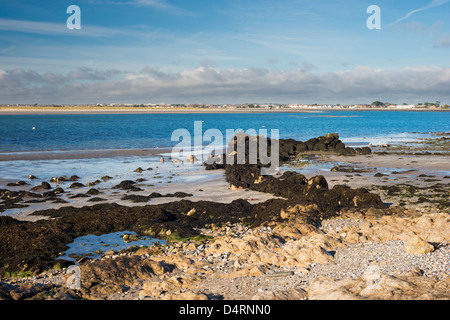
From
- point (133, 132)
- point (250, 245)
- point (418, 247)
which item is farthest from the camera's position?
point (133, 132)

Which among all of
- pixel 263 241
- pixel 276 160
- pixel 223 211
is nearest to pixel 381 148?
pixel 276 160

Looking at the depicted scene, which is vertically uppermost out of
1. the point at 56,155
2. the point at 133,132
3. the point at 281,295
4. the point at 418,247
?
the point at 133,132

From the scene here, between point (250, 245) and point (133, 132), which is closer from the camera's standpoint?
point (250, 245)

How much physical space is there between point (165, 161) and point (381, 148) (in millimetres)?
21081

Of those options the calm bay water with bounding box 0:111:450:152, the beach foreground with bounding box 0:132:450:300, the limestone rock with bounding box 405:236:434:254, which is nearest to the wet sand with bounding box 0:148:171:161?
the calm bay water with bounding box 0:111:450:152

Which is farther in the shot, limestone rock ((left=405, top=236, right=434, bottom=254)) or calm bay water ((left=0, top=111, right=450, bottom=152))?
calm bay water ((left=0, top=111, right=450, bottom=152))

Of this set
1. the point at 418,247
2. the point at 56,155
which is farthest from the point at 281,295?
the point at 56,155

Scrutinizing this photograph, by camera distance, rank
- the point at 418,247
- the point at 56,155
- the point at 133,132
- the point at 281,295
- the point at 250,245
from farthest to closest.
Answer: the point at 133,132, the point at 56,155, the point at 250,245, the point at 418,247, the point at 281,295

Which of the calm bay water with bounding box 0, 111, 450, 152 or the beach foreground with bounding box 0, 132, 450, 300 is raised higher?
the calm bay water with bounding box 0, 111, 450, 152

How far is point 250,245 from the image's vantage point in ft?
33.6

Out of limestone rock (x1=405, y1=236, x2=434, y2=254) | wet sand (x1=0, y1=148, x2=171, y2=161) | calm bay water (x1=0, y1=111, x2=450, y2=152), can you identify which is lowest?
limestone rock (x1=405, y1=236, x2=434, y2=254)

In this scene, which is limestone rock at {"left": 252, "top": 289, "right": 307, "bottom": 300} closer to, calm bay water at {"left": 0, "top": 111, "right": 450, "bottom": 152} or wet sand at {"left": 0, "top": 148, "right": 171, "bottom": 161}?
wet sand at {"left": 0, "top": 148, "right": 171, "bottom": 161}

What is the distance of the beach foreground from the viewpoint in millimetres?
7867

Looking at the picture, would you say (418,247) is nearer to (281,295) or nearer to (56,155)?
(281,295)
